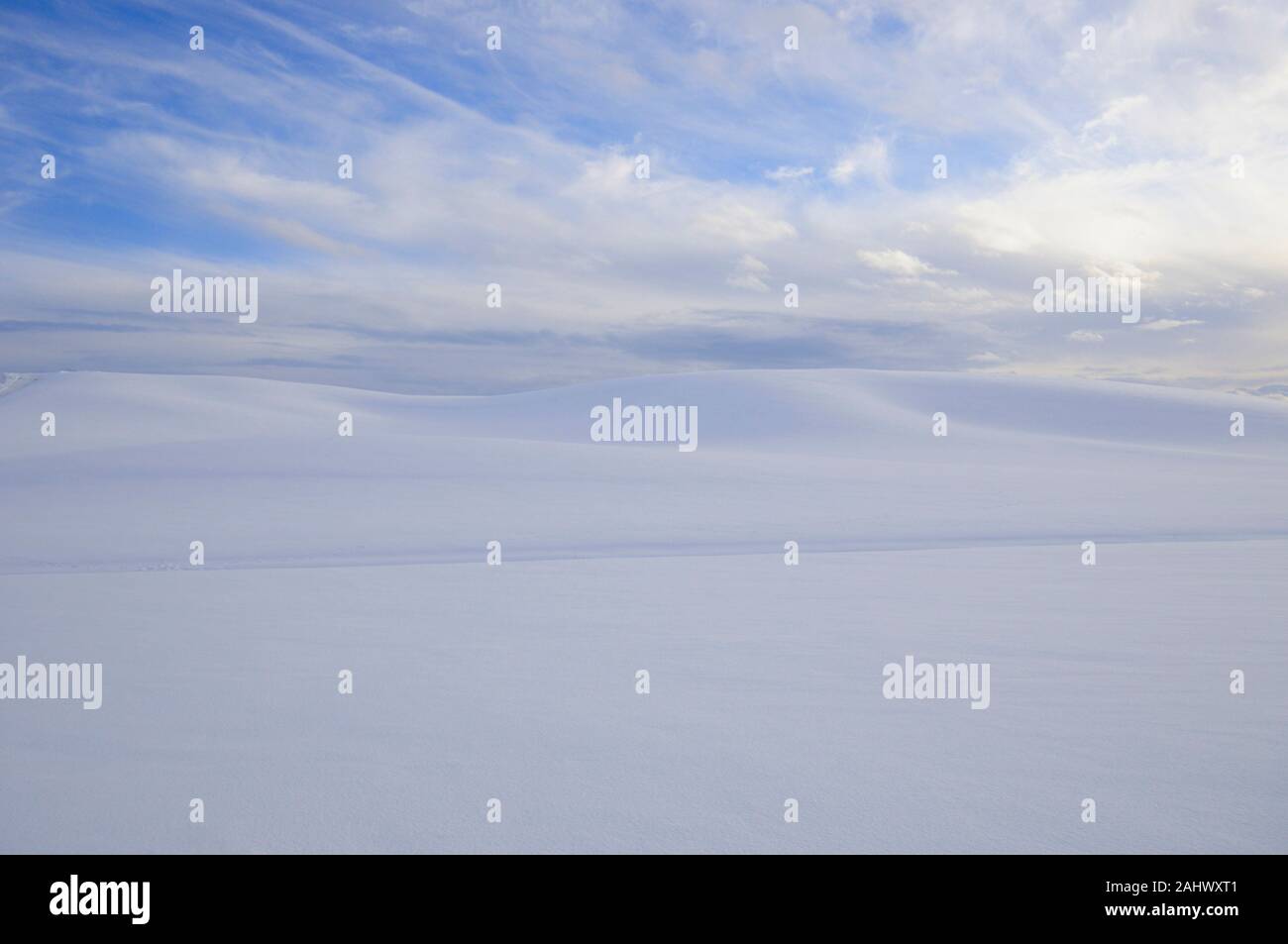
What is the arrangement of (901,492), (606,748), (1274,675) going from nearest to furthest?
(606,748) → (1274,675) → (901,492)

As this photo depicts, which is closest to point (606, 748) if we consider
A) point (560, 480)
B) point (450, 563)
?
point (450, 563)

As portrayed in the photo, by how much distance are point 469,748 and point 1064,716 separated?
3.38 m

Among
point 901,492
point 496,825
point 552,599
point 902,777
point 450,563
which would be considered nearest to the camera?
point 496,825

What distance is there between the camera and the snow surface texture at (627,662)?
382 cm

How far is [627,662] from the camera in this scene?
632cm

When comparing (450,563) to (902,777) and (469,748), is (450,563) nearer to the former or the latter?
(469,748)

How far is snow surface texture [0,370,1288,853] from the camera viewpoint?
3.82 meters

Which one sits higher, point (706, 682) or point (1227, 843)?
point (706, 682)

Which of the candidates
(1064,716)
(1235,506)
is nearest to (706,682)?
(1064,716)

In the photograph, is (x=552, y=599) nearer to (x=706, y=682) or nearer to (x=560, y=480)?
(x=706, y=682)

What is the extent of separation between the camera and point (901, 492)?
18344mm

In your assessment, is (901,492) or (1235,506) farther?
(901,492)
